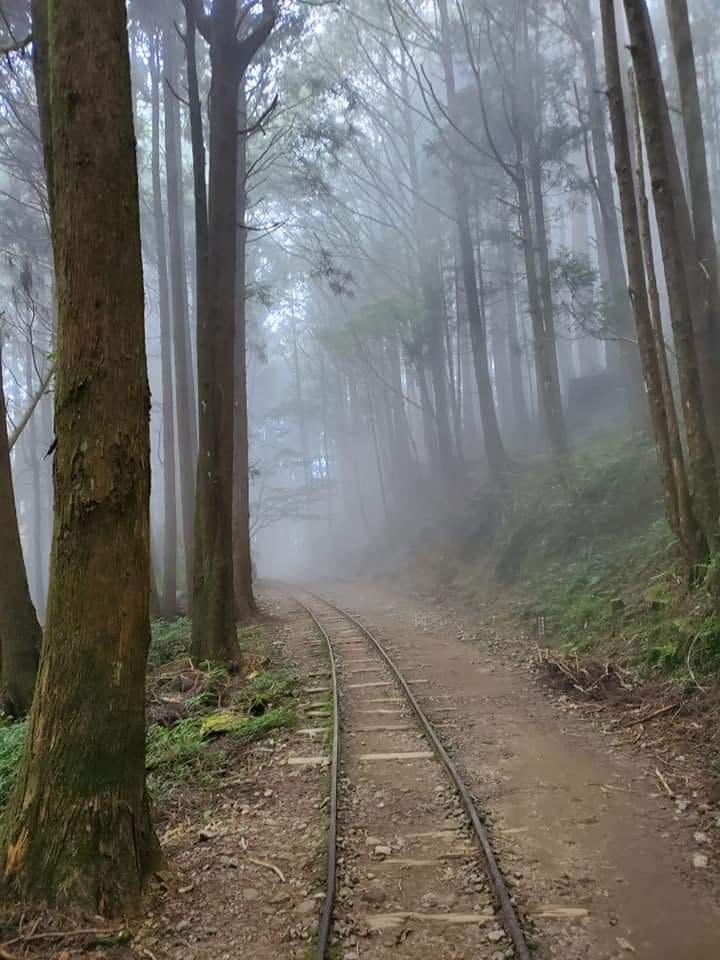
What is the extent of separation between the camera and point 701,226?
974cm

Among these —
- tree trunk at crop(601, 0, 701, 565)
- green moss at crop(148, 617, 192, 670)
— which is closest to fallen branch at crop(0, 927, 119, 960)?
Answer: green moss at crop(148, 617, 192, 670)

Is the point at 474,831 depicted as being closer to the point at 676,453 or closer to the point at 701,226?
the point at 676,453

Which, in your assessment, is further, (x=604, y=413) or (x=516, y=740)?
(x=604, y=413)

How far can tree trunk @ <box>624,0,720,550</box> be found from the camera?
807cm

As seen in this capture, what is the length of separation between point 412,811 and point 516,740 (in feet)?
5.99

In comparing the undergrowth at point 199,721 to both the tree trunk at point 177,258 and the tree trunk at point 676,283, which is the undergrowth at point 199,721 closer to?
the tree trunk at point 676,283

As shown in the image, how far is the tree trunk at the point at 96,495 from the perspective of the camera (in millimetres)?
3904

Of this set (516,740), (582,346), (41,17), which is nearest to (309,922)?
(516,740)

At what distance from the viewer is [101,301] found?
4.11 m

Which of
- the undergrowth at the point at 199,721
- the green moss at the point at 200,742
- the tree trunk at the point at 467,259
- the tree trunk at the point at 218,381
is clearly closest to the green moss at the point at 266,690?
the undergrowth at the point at 199,721

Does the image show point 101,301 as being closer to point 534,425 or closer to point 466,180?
point 466,180

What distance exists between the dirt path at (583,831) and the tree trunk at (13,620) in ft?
15.1

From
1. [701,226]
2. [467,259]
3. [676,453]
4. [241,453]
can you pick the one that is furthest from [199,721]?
[467,259]

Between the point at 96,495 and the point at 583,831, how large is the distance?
3.80 m
